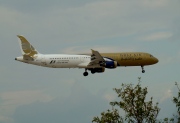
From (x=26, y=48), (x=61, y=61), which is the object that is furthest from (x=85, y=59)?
(x=26, y=48)

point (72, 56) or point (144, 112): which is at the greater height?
point (72, 56)

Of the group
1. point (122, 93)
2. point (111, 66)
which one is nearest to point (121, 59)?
point (111, 66)

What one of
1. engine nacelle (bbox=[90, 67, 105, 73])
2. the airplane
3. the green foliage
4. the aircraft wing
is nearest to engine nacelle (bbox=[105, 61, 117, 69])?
the airplane

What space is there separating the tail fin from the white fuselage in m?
2.28

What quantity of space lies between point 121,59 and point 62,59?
579 inches

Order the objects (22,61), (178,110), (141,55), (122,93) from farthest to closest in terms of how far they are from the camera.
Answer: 1. (141,55)
2. (22,61)
3. (122,93)
4. (178,110)

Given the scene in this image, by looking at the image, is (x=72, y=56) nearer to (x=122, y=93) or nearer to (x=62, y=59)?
(x=62, y=59)

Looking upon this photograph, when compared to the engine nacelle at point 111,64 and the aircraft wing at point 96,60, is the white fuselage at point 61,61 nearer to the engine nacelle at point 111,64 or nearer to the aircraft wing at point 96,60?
the aircraft wing at point 96,60

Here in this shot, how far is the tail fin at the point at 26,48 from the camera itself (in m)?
127

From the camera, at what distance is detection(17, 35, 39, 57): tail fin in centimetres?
12721

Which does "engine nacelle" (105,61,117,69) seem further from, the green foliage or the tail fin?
the green foliage

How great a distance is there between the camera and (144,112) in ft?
175

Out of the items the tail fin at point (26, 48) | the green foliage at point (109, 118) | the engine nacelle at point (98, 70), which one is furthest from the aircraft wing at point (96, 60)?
the green foliage at point (109, 118)

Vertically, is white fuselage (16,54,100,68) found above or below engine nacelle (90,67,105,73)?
above
